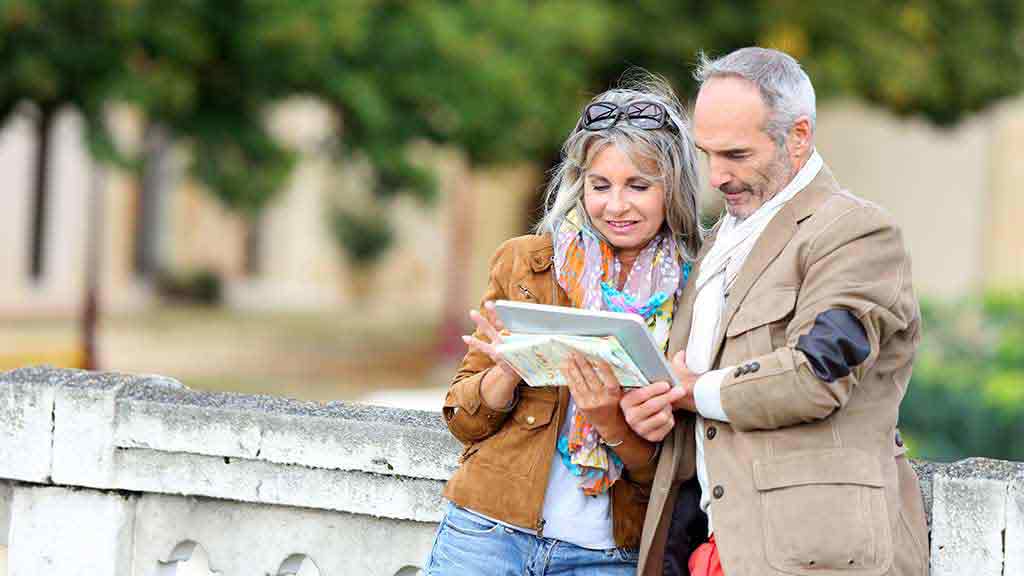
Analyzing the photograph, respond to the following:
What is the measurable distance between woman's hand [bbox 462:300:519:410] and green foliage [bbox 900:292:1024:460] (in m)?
6.86

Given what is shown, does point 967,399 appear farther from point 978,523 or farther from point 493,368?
point 493,368

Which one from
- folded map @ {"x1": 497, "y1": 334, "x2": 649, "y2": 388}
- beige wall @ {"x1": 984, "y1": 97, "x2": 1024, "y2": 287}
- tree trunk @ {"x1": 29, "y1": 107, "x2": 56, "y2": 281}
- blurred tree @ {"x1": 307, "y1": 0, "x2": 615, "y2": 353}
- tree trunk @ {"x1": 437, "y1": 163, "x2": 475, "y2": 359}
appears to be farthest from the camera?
beige wall @ {"x1": 984, "y1": 97, "x2": 1024, "y2": 287}

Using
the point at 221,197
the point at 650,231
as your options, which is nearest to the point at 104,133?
the point at 221,197

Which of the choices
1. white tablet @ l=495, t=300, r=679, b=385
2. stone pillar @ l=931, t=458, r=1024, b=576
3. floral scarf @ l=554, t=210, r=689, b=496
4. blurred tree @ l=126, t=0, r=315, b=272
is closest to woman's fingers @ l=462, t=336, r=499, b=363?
white tablet @ l=495, t=300, r=679, b=385

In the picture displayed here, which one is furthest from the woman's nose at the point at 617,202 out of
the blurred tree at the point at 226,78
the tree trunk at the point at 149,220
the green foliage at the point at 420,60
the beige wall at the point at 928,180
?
the beige wall at the point at 928,180

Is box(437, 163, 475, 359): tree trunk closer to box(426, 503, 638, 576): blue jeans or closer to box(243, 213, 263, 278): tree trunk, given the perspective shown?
box(243, 213, 263, 278): tree trunk

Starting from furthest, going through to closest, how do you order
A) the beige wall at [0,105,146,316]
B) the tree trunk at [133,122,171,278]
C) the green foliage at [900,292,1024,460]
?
the tree trunk at [133,122,171,278] < the beige wall at [0,105,146,316] < the green foliage at [900,292,1024,460]

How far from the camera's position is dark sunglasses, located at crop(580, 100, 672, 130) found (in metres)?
3.19

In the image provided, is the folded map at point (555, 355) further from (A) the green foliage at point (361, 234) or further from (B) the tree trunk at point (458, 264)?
(A) the green foliage at point (361, 234)

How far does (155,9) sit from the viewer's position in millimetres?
11648

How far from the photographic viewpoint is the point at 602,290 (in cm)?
320

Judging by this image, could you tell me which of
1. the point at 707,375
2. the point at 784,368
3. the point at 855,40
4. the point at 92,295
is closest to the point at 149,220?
the point at 92,295

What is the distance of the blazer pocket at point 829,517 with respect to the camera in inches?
111

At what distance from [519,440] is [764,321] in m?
0.60
